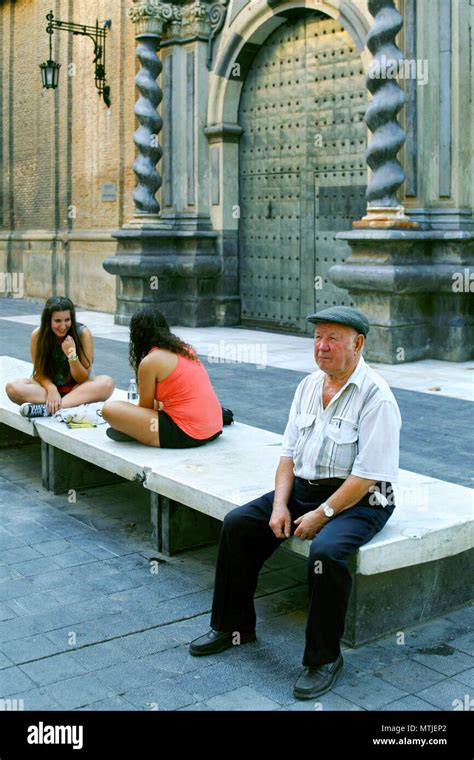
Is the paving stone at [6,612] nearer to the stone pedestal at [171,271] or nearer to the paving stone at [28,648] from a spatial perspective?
the paving stone at [28,648]

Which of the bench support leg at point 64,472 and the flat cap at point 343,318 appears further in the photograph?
the bench support leg at point 64,472

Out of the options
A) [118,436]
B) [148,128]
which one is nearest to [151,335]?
[118,436]

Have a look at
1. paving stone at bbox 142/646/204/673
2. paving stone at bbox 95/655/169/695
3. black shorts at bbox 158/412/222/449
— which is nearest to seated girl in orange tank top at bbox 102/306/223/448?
black shorts at bbox 158/412/222/449

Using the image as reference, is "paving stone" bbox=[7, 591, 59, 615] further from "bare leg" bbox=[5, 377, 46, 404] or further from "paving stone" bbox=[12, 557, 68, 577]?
"bare leg" bbox=[5, 377, 46, 404]

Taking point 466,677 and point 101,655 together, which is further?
point 101,655

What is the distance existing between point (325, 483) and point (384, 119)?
788 cm

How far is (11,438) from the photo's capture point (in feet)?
25.1

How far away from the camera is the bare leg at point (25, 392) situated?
6734 mm

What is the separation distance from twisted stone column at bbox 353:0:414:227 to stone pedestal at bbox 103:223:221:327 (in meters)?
4.13

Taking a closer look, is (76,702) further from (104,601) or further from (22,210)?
(22,210)

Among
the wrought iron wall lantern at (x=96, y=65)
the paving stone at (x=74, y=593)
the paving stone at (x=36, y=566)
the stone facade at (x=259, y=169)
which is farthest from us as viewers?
the wrought iron wall lantern at (x=96, y=65)

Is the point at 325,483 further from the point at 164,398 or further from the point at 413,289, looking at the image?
the point at 413,289

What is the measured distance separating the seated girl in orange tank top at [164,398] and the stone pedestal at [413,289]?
5804 millimetres

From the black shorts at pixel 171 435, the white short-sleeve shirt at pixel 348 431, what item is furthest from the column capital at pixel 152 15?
the white short-sleeve shirt at pixel 348 431
